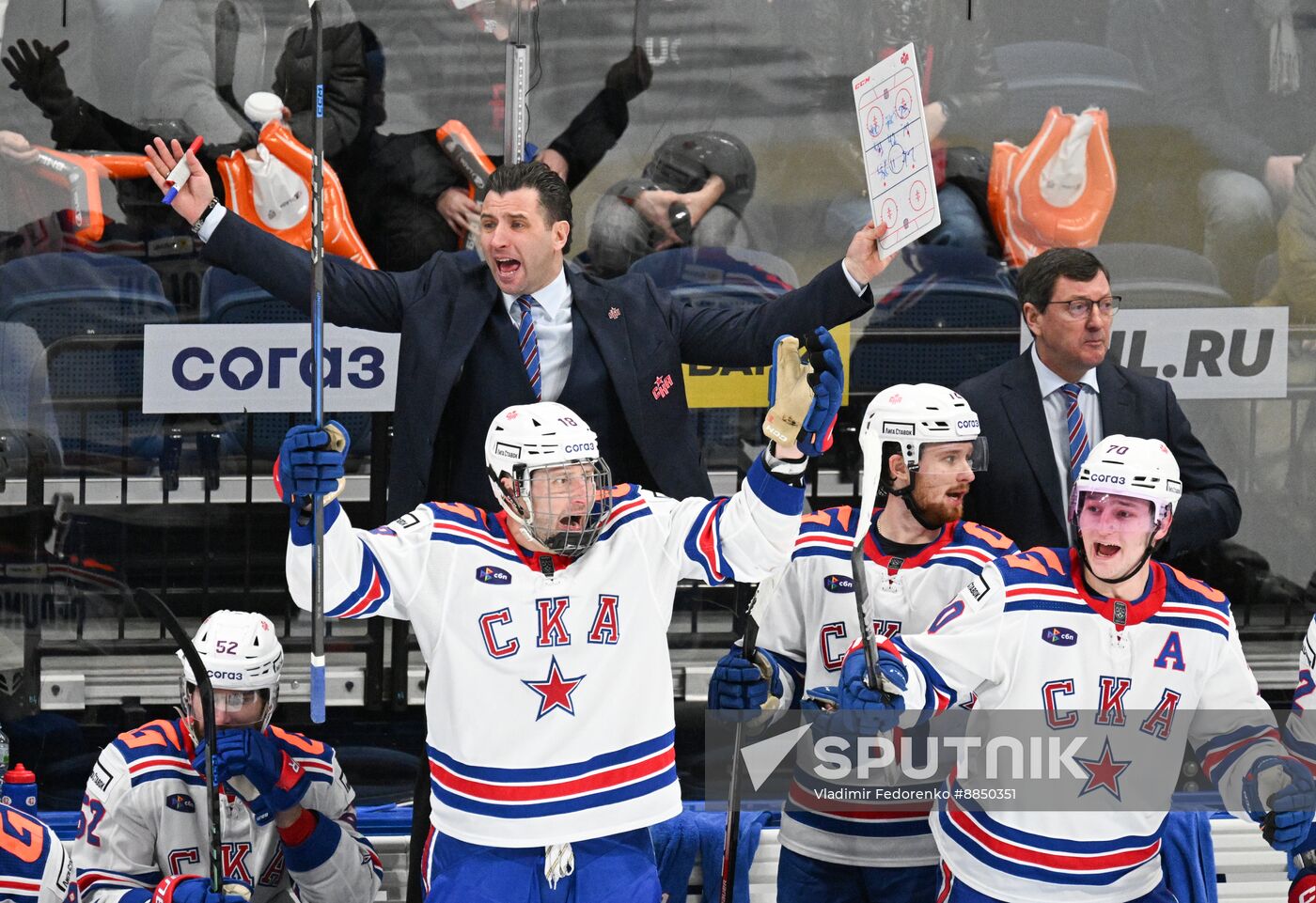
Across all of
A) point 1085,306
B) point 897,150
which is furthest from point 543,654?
point 1085,306

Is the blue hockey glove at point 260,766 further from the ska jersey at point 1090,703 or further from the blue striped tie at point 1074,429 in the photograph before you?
the blue striped tie at point 1074,429

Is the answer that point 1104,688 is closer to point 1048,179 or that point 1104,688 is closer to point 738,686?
point 738,686

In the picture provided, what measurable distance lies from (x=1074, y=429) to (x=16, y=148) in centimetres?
299

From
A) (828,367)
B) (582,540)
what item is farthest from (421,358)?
(828,367)

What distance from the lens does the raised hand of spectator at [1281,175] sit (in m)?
5.28

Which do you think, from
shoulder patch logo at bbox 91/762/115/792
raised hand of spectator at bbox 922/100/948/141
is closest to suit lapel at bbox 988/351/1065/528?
raised hand of spectator at bbox 922/100/948/141

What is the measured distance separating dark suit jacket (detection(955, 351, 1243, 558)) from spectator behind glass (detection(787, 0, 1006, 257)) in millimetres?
905

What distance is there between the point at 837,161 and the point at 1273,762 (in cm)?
234

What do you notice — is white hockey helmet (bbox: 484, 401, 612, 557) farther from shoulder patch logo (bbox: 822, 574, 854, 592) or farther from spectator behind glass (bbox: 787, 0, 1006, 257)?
spectator behind glass (bbox: 787, 0, 1006, 257)

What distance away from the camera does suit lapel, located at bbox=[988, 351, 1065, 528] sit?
4.32 m

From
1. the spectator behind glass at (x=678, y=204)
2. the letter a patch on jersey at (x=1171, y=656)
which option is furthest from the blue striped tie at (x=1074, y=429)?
the spectator behind glass at (x=678, y=204)

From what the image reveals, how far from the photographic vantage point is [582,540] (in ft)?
11.3

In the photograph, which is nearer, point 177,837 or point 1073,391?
point 177,837

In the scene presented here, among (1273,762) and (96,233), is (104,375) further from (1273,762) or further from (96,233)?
(1273,762)
